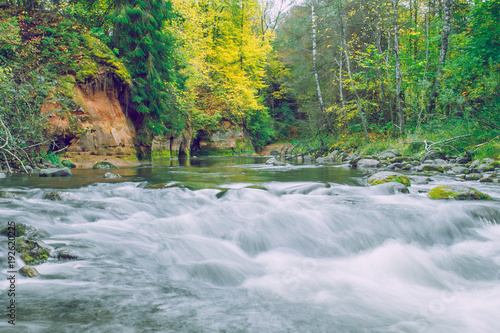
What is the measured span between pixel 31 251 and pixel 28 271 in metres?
0.34

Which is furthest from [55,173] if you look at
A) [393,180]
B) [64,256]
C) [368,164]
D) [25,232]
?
[368,164]

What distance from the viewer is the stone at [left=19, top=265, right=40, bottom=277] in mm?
2447

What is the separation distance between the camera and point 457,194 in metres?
5.19

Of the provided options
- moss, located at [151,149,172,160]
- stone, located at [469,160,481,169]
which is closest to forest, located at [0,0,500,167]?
stone, located at [469,160,481,169]

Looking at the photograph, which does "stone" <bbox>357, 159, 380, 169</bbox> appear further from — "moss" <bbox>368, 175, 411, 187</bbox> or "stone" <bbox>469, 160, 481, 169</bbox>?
"moss" <bbox>368, 175, 411, 187</bbox>

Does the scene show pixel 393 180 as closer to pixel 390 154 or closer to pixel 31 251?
pixel 390 154

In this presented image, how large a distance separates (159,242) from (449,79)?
37.6ft

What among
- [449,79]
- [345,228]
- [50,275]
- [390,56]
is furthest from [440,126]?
[50,275]

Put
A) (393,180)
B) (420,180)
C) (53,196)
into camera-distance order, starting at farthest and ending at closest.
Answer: (420,180)
(393,180)
(53,196)

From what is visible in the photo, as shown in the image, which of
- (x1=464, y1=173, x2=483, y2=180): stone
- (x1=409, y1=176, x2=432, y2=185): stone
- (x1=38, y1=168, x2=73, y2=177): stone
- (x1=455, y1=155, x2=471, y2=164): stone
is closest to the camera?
(x1=409, y1=176, x2=432, y2=185): stone

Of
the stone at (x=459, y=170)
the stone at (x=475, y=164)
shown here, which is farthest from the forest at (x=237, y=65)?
the stone at (x=459, y=170)

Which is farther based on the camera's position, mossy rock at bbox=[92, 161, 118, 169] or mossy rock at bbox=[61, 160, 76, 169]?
mossy rock at bbox=[92, 161, 118, 169]

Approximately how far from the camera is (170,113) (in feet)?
48.3

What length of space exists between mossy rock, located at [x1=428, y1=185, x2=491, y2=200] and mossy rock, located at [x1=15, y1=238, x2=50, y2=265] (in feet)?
18.6
